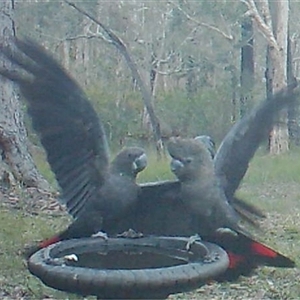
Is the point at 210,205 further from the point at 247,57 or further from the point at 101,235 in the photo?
the point at 247,57

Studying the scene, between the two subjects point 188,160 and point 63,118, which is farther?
point 63,118

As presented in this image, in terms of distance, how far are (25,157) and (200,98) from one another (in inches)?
221

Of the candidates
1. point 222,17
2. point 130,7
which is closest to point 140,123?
point 222,17

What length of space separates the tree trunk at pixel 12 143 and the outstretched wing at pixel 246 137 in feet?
9.87

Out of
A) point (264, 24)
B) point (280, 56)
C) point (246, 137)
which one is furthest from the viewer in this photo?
point (280, 56)

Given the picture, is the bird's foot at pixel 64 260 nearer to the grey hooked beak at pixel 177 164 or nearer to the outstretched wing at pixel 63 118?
the outstretched wing at pixel 63 118

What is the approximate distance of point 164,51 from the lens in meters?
15.6

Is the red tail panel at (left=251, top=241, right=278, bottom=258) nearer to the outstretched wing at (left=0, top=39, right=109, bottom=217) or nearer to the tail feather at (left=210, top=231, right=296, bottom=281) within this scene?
the tail feather at (left=210, top=231, right=296, bottom=281)

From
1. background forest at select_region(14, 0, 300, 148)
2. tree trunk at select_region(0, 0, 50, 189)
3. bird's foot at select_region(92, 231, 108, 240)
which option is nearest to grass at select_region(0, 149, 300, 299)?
tree trunk at select_region(0, 0, 50, 189)

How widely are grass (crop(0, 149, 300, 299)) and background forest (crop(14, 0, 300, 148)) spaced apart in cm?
290

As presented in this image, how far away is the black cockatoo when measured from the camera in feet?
8.95

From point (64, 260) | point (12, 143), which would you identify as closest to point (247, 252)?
point (64, 260)

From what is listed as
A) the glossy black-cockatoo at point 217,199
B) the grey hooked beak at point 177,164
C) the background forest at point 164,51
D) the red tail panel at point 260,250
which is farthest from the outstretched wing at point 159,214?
the background forest at point 164,51

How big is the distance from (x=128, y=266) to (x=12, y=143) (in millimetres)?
3272
